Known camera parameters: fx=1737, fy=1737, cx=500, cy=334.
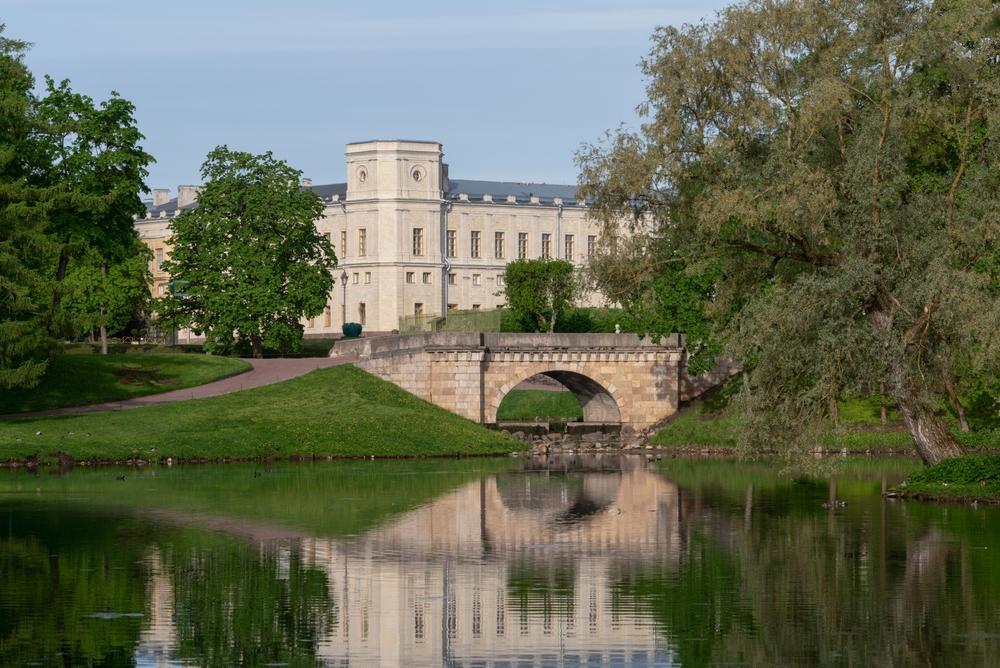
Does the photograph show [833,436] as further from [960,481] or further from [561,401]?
[561,401]

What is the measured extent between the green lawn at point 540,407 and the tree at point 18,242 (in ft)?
90.6

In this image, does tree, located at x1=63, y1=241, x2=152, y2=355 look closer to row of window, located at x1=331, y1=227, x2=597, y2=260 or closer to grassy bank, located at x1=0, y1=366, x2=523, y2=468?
grassy bank, located at x1=0, y1=366, x2=523, y2=468

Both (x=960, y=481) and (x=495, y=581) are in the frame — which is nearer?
(x=495, y=581)

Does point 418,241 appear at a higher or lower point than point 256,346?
higher

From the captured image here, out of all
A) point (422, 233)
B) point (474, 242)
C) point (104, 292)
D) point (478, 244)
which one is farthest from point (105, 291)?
point (478, 244)

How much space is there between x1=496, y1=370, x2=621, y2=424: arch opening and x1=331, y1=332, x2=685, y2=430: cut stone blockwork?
11.1 inches

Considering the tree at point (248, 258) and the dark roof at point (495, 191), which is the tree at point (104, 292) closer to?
the tree at point (248, 258)

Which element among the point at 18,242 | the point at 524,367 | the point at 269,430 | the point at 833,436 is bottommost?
the point at 833,436

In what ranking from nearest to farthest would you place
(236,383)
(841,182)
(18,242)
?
(841,182) → (18,242) → (236,383)

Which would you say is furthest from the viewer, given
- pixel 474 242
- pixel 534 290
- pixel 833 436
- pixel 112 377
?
pixel 474 242

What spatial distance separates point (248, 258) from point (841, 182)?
49.3 metres

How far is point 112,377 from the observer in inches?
2874

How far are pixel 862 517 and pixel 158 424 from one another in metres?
31.2

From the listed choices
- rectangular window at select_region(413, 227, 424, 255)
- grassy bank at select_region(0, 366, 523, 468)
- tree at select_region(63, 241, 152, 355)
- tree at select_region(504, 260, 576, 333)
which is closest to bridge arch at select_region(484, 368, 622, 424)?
grassy bank at select_region(0, 366, 523, 468)
